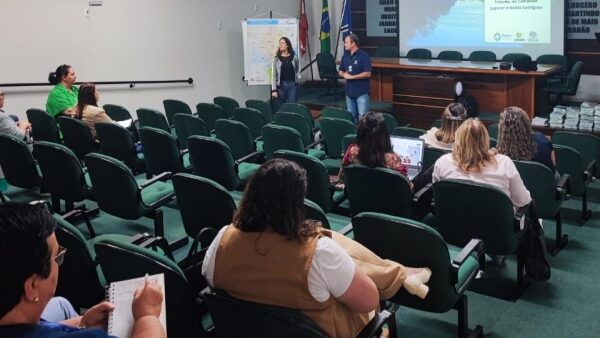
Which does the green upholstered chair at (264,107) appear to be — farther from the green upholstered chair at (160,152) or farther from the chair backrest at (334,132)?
the green upholstered chair at (160,152)

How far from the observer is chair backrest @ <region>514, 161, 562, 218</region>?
3.93 metres

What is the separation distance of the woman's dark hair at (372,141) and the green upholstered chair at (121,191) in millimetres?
1423

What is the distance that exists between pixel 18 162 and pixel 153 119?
1.93 meters

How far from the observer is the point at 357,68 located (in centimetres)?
774

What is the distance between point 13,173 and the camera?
15.9 ft

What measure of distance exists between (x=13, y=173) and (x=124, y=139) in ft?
3.04

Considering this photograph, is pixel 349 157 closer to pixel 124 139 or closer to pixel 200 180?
Answer: pixel 200 180

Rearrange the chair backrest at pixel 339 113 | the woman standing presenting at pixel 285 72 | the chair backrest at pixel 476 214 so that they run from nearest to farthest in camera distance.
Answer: the chair backrest at pixel 476 214, the chair backrest at pixel 339 113, the woman standing presenting at pixel 285 72

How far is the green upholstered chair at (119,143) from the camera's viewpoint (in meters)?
→ 5.21

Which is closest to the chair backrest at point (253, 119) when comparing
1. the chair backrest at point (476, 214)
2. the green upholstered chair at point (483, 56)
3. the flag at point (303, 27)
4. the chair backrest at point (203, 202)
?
the chair backrest at point (203, 202)

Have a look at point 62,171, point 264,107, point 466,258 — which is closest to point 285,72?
point 264,107

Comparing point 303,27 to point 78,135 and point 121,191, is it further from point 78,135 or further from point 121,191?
point 121,191

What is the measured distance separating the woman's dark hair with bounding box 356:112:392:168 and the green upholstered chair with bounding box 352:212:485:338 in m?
0.99

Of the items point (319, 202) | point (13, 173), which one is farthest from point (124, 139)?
point (319, 202)
